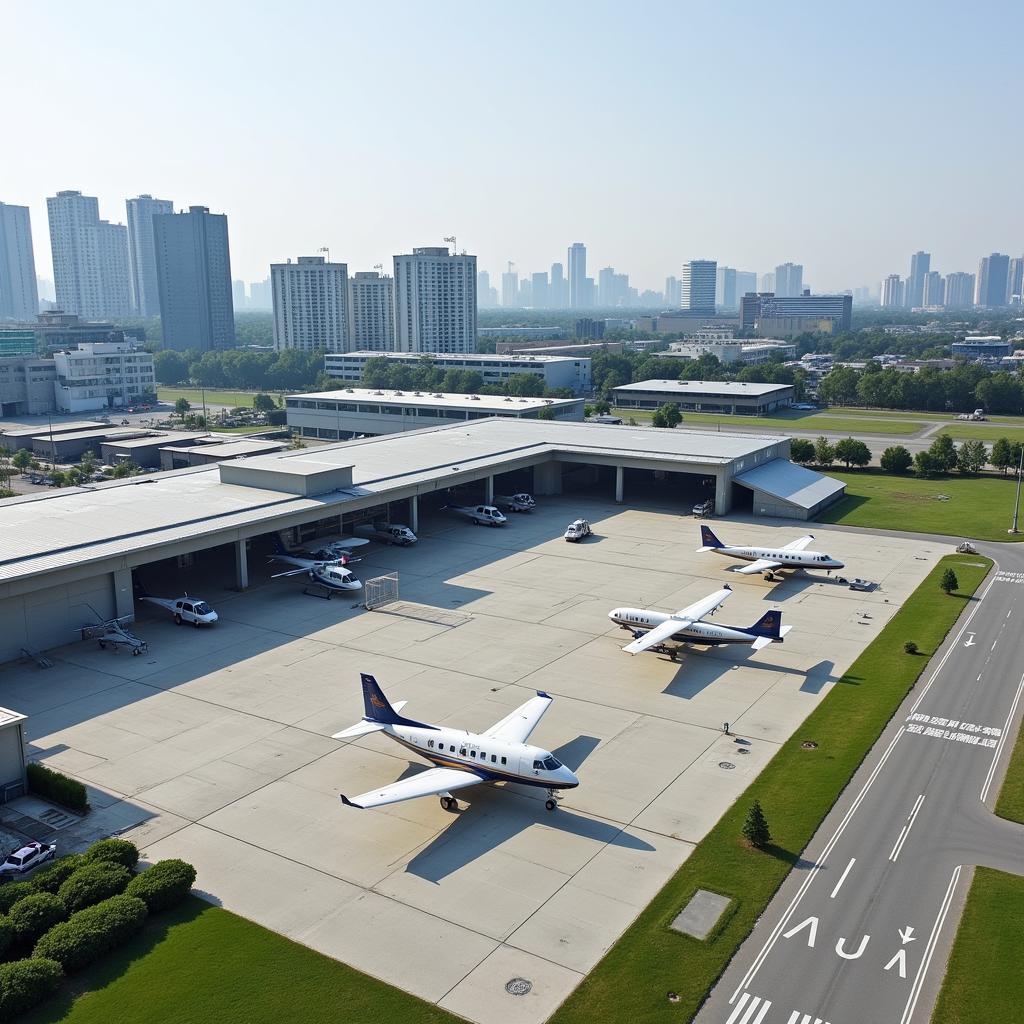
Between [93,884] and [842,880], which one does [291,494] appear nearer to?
[93,884]

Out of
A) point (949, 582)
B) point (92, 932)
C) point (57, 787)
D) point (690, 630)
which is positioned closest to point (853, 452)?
point (949, 582)

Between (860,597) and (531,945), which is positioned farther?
(860,597)

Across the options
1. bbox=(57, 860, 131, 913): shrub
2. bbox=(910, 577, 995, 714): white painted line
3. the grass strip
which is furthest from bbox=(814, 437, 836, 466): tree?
bbox=(57, 860, 131, 913): shrub

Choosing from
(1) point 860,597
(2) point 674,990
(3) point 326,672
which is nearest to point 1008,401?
(1) point 860,597

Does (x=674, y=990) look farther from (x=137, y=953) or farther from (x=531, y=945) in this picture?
(x=137, y=953)

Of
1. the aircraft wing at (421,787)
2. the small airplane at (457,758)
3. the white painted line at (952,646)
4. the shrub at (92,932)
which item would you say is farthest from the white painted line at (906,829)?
the shrub at (92,932)

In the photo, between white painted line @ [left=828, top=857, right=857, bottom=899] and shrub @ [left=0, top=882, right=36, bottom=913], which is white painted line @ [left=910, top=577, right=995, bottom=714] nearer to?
white painted line @ [left=828, top=857, right=857, bottom=899]
